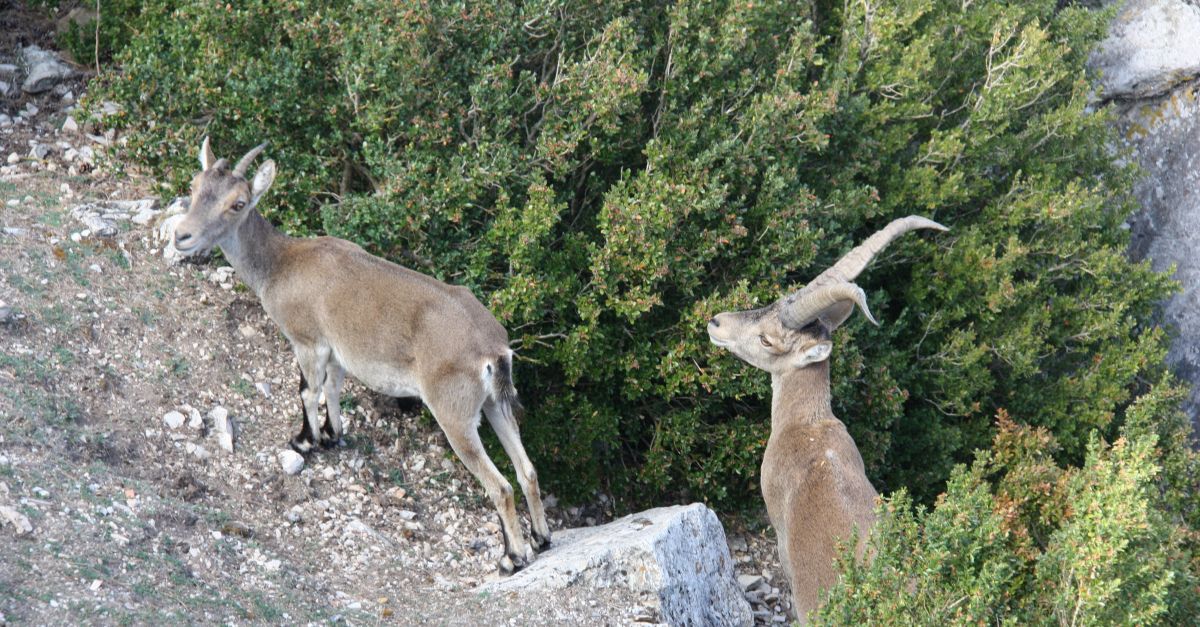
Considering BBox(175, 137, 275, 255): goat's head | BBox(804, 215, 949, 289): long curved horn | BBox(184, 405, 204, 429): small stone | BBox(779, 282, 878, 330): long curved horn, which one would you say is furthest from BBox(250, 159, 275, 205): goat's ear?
Result: BBox(804, 215, 949, 289): long curved horn

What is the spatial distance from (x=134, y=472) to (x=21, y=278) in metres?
2.30

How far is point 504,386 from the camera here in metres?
8.88

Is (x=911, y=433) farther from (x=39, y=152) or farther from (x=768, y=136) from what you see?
(x=39, y=152)

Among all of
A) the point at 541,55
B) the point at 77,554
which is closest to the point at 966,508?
the point at 77,554

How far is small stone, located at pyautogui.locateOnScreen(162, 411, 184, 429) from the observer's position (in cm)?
931

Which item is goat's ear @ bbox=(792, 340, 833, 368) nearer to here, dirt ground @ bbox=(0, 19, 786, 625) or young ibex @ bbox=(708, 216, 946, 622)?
young ibex @ bbox=(708, 216, 946, 622)

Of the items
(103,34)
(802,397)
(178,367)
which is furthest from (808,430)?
(103,34)

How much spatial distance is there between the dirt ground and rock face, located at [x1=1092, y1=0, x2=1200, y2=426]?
6939 mm

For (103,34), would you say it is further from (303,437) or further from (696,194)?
(696,194)

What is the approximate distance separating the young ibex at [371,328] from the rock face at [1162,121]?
957cm

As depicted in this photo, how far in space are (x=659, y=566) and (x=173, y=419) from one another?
12.8 feet

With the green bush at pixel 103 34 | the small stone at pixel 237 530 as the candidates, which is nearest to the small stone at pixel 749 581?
the small stone at pixel 237 530

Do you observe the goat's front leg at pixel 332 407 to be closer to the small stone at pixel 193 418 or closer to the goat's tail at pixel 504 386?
the small stone at pixel 193 418

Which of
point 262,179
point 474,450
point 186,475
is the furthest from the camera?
point 262,179
